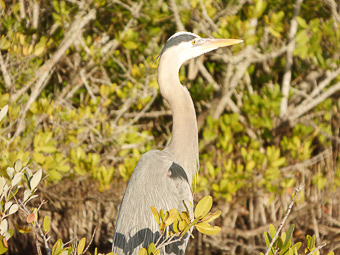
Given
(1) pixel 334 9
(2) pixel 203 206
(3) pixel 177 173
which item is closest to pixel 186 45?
(3) pixel 177 173

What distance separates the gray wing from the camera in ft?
7.83

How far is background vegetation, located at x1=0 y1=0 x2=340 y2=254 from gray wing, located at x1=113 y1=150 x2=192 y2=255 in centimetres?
111

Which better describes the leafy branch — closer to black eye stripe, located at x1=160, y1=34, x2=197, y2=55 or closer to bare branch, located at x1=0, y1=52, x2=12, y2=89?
black eye stripe, located at x1=160, y1=34, x2=197, y2=55

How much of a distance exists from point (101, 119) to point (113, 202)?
2.37 ft

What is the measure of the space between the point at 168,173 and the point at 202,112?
2.12 m

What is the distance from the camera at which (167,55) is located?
2734 mm

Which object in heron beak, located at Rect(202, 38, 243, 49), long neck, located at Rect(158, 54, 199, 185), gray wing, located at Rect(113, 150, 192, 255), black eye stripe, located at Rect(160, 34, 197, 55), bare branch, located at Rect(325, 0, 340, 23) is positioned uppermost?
black eye stripe, located at Rect(160, 34, 197, 55)

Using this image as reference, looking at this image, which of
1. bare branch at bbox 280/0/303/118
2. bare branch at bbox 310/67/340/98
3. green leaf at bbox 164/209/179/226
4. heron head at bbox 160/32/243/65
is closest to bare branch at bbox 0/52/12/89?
heron head at bbox 160/32/243/65

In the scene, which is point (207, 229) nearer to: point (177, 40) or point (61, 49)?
point (177, 40)

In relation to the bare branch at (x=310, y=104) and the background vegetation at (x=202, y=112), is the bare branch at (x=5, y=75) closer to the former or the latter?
the background vegetation at (x=202, y=112)

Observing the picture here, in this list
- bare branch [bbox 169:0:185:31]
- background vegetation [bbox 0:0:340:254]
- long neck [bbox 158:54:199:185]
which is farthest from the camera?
bare branch [bbox 169:0:185:31]

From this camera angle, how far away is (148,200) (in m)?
2.44

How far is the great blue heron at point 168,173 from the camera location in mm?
2402

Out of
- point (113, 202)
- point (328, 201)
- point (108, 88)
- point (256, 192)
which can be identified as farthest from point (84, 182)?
point (328, 201)
